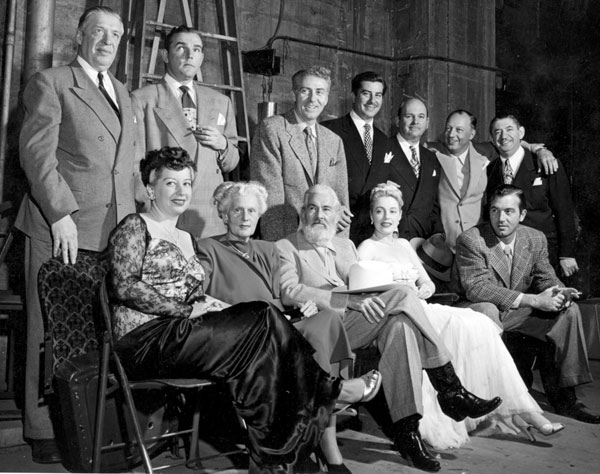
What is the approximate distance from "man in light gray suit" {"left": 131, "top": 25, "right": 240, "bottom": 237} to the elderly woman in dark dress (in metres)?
0.42

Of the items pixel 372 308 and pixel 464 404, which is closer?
pixel 464 404

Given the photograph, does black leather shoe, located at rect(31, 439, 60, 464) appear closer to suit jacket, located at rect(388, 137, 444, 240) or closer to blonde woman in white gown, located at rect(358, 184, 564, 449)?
blonde woman in white gown, located at rect(358, 184, 564, 449)

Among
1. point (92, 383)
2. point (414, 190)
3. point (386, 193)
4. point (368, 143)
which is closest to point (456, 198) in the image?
point (414, 190)

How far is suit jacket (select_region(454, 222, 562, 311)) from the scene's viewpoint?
14.9ft

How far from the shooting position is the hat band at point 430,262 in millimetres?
4723

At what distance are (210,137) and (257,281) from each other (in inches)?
36.9

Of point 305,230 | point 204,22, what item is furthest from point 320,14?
point 305,230

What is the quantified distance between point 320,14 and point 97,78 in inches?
157

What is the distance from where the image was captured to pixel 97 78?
348 cm

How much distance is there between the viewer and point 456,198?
4.98 metres

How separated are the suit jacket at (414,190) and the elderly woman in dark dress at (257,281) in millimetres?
1308

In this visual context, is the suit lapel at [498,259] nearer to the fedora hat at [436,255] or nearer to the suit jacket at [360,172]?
the fedora hat at [436,255]

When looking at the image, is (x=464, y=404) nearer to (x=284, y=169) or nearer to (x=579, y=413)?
(x=579, y=413)

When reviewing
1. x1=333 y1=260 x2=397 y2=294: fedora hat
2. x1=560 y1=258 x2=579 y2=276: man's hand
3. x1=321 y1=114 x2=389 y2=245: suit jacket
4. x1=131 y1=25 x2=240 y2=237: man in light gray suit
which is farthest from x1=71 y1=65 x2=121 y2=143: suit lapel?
x1=560 y1=258 x2=579 y2=276: man's hand
